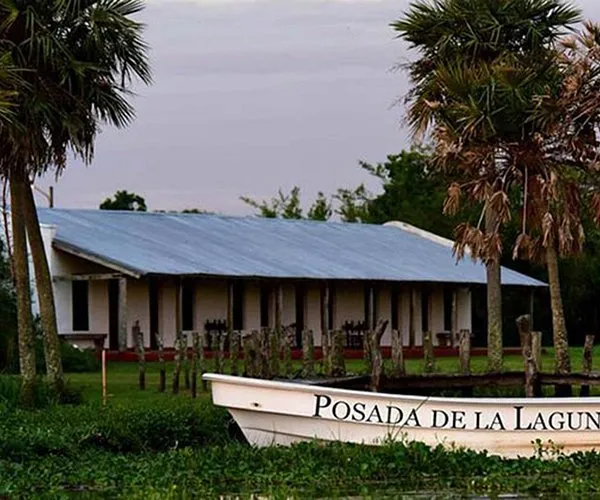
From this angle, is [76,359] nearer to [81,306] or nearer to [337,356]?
[81,306]

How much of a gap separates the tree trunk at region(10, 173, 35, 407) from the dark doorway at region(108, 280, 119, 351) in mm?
17963

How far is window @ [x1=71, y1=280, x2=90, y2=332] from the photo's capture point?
159ft

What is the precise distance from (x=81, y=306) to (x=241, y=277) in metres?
4.72

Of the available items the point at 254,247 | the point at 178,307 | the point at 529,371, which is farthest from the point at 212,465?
the point at 254,247

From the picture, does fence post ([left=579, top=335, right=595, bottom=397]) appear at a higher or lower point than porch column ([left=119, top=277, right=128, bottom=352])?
lower

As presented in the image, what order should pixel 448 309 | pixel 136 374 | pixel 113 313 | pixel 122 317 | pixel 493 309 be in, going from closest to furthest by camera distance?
pixel 493 309
pixel 136 374
pixel 122 317
pixel 113 313
pixel 448 309

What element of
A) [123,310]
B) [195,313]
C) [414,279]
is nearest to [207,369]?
[123,310]

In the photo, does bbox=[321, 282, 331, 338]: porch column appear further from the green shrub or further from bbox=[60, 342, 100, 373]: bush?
the green shrub

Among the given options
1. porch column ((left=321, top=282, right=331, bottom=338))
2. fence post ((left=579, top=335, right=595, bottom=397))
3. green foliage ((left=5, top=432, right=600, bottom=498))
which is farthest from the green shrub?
porch column ((left=321, top=282, right=331, bottom=338))

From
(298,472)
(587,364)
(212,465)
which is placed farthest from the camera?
(587,364)

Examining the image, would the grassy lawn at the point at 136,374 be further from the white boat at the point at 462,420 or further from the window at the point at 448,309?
the window at the point at 448,309

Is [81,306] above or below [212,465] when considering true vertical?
above

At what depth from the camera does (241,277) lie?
47.2 m

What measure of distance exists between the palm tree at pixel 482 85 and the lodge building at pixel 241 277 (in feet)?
38.0
